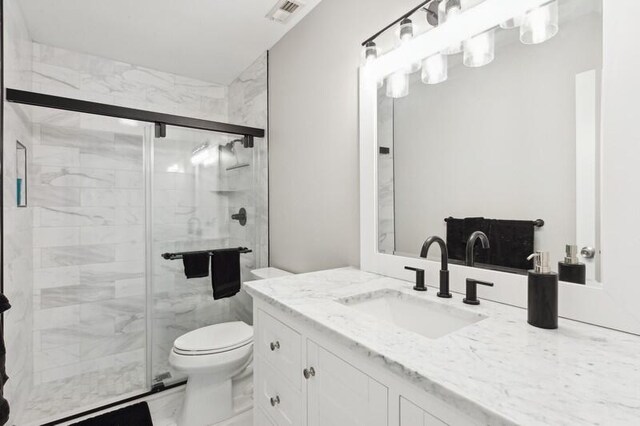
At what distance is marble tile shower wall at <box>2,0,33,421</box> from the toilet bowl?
792 millimetres

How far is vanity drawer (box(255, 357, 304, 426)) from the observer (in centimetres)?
97

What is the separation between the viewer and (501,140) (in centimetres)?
100

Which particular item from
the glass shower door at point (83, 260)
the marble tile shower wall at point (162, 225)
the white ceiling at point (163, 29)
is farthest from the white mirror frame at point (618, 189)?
the glass shower door at point (83, 260)

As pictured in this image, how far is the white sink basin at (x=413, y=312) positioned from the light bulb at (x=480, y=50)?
823 millimetres

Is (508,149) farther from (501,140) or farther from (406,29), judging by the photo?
(406,29)

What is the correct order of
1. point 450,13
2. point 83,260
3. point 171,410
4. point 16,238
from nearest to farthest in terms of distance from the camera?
point 450,13
point 16,238
point 171,410
point 83,260

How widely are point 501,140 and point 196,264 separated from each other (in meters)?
1.83

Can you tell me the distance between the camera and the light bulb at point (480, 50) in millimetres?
1027

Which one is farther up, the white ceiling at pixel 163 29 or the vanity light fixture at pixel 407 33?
the white ceiling at pixel 163 29

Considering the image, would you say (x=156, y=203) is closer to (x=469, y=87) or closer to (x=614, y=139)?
(x=469, y=87)

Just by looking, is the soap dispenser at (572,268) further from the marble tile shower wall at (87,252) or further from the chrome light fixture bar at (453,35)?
the marble tile shower wall at (87,252)

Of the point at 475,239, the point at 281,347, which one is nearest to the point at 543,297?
the point at 475,239

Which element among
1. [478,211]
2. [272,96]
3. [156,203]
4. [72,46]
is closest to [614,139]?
[478,211]

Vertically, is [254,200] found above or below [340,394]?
above
